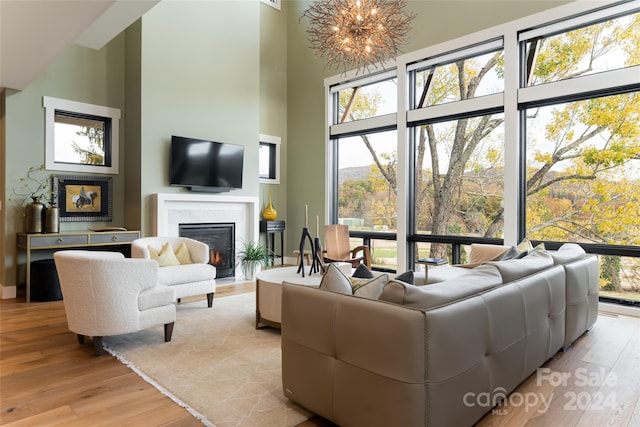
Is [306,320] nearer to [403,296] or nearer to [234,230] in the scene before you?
[403,296]

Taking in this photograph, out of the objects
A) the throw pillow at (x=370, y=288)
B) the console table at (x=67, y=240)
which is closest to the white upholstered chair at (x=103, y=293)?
the throw pillow at (x=370, y=288)

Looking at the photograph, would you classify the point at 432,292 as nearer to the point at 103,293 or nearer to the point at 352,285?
the point at 352,285

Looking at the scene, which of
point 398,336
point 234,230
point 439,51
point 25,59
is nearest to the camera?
point 398,336

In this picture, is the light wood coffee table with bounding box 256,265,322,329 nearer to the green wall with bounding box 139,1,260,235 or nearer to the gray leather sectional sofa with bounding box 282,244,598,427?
the gray leather sectional sofa with bounding box 282,244,598,427

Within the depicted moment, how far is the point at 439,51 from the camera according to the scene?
5.44m

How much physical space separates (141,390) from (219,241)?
376 cm

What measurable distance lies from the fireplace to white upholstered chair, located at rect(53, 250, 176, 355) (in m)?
2.75

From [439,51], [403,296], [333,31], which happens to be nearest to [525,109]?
[439,51]

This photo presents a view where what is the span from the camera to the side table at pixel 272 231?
23.0 ft

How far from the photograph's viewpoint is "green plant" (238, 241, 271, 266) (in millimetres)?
6031

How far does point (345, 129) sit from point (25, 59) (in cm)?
453

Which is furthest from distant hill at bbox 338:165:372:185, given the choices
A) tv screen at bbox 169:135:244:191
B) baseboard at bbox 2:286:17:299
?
baseboard at bbox 2:286:17:299

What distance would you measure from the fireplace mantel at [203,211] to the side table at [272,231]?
598 mm

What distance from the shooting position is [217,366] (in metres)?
2.71
